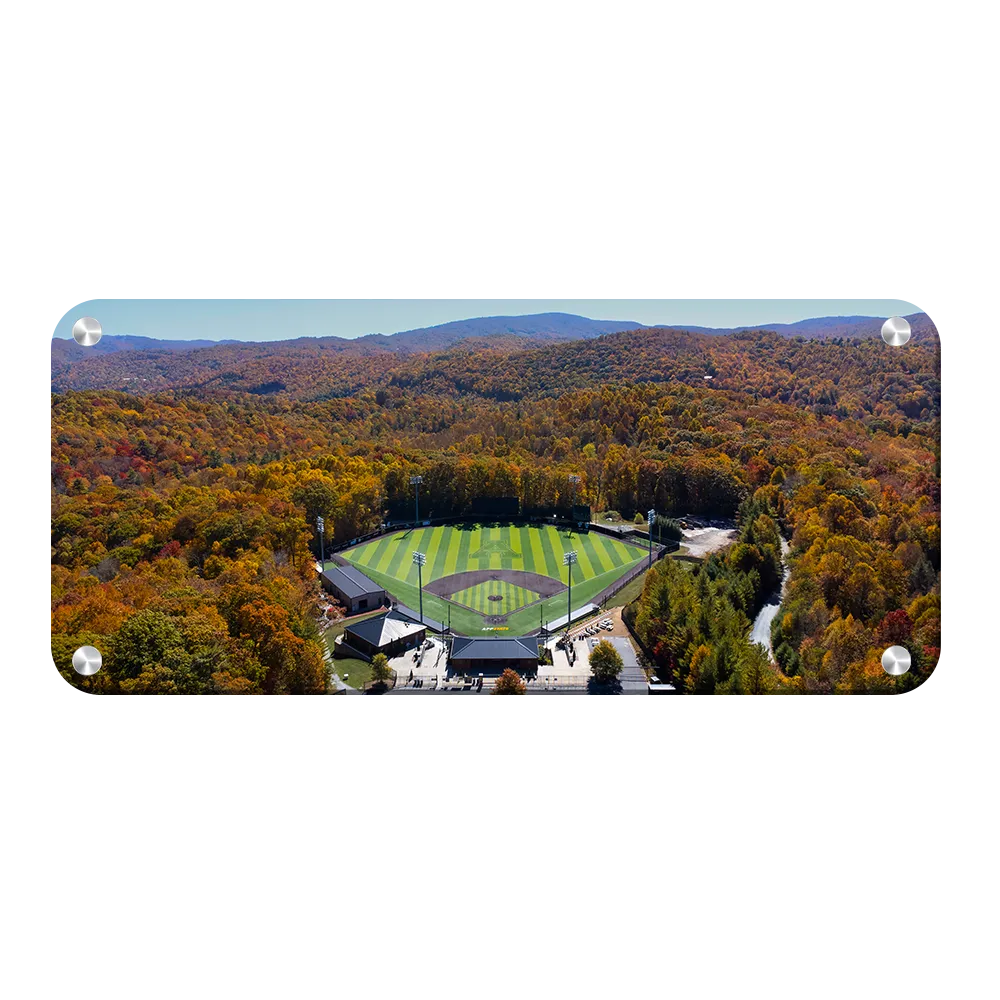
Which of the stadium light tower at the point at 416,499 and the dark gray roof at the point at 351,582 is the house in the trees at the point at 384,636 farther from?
the stadium light tower at the point at 416,499

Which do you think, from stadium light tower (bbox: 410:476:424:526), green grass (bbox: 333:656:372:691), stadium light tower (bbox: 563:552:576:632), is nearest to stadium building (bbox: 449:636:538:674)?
green grass (bbox: 333:656:372:691)

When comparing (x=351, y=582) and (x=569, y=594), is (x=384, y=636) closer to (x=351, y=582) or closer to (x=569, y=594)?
(x=351, y=582)

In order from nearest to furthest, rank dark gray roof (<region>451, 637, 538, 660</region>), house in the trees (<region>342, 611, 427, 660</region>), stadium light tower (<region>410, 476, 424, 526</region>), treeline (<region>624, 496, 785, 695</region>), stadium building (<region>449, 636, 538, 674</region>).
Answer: treeline (<region>624, 496, 785, 695</region>) < stadium building (<region>449, 636, 538, 674</region>) < dark gray roof (<region>451, 637, 538, 660</region>) < house in the trees (<region>342, 611, 427, 660</region>) < stadium light tower (<region>410, 476, 424, 526</region>)

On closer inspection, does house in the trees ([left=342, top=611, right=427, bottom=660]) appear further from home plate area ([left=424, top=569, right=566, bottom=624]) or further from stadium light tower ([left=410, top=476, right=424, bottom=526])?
stadium light tower ([left=410, top=476, right=424, bottom=526])

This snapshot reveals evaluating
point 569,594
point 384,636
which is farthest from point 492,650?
point 569,594
